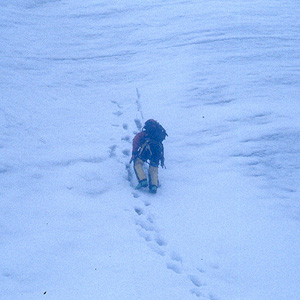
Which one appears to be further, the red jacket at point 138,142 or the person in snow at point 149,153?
the red jacket at point 138,142

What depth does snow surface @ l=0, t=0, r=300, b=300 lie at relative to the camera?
3.79 meters

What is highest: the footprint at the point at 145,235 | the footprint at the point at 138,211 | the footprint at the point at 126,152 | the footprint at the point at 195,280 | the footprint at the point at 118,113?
the footprint at the point at 118,113

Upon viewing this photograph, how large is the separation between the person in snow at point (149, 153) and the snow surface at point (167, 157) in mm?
307

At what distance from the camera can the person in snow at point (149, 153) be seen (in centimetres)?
526

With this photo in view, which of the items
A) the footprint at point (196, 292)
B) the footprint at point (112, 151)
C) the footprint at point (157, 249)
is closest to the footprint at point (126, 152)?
the footprint at point (112, 151)

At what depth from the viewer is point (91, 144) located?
6582 mm

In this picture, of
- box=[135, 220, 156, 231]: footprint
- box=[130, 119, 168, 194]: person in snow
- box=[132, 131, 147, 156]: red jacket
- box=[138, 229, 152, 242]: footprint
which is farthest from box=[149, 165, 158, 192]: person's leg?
box=[138, 229, 152, 242]: footprint

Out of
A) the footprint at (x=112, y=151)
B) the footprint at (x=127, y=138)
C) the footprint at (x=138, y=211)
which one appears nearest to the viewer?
the footprint at (x=138, y=211)

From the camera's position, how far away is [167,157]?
21.2 ft

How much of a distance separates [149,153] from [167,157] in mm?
1065

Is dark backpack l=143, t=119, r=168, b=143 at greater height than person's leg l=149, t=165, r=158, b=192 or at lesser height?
greater

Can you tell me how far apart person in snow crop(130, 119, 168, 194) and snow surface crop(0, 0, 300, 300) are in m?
0.31

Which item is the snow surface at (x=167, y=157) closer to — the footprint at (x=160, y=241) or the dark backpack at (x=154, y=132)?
the footprint at (x=160, y=241)

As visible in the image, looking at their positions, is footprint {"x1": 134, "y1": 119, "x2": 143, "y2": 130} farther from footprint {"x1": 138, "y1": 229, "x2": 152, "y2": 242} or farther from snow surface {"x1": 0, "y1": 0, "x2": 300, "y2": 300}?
footprint {"x1": 138, "y1": 229, "x2": 152, "y2": 242}
